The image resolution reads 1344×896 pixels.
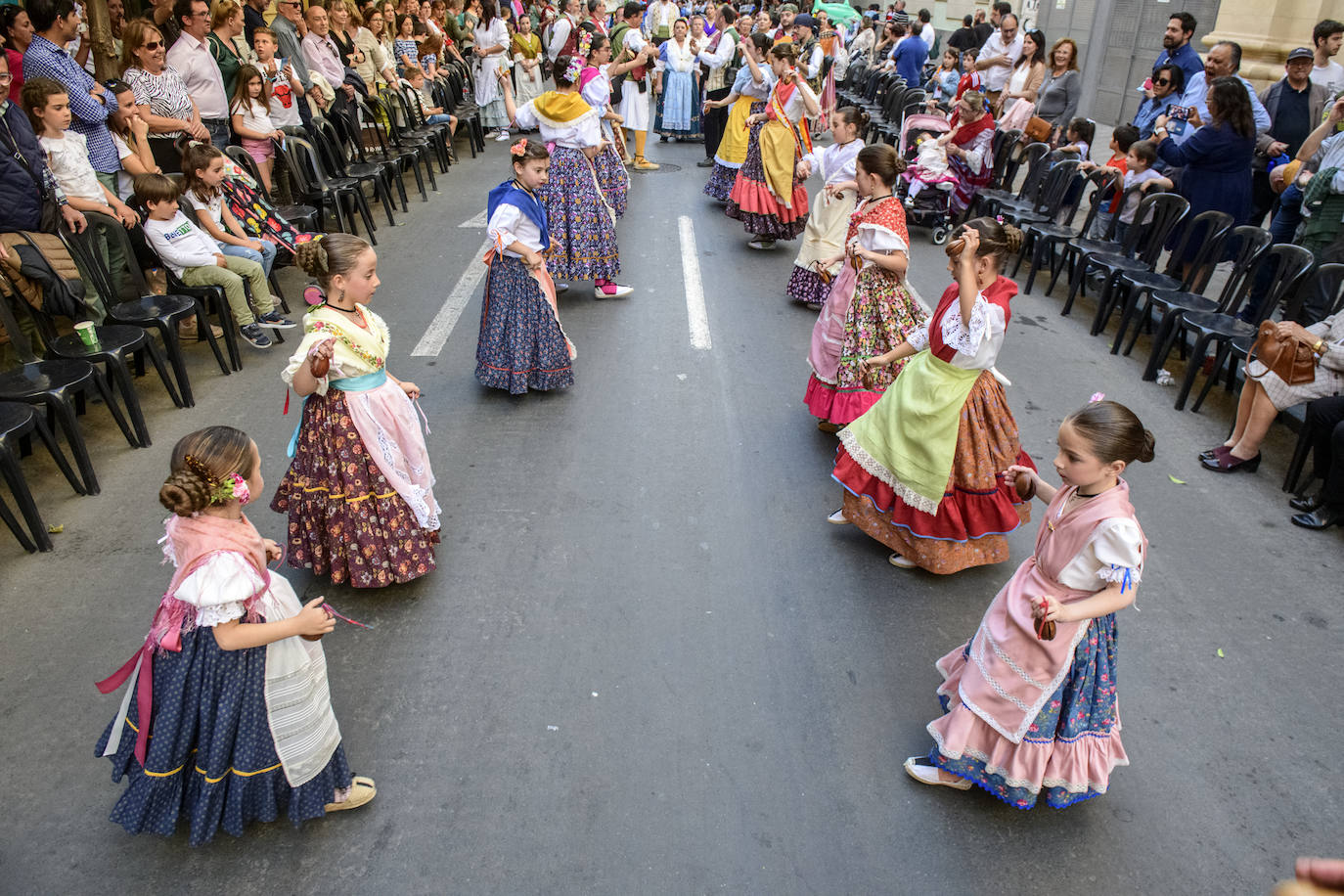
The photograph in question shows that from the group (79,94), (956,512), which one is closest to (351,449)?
(956,512)

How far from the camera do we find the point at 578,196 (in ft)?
23.4

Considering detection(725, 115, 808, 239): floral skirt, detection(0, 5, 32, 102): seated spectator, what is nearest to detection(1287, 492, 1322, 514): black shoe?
detection(725, 115, 808, 239): floral skirt

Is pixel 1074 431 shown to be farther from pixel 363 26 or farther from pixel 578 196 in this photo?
pixel 363 26

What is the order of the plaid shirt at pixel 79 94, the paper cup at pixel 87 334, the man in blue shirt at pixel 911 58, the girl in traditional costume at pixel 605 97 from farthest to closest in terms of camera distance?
the man in blue shirt at pixel 911 58
the girl in traditional costume at pixel 605 97
the plaid shirt at pixel 79 94
the paper cup at pixel 87 334

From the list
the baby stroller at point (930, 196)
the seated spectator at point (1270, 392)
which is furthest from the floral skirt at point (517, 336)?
the baby stroller at point (930, 196)

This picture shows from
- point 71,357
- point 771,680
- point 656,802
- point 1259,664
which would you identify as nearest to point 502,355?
point 71,357

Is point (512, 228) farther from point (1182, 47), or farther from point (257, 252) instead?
point (1182, 47)

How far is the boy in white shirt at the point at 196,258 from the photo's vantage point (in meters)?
5.83

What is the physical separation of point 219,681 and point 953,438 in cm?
310

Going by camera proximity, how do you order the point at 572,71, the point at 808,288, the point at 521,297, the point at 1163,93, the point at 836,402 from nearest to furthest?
the point at 836,402
the point at 521,297
the point at 572,71
the point at 808,288
the point at 1163,93

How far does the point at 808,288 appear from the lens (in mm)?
7590

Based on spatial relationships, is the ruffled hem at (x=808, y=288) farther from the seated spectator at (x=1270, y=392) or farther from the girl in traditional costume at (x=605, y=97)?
the seated spectator at (x=1270, y=392)

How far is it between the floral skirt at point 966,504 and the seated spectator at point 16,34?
21.6ft

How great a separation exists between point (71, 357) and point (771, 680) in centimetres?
426
